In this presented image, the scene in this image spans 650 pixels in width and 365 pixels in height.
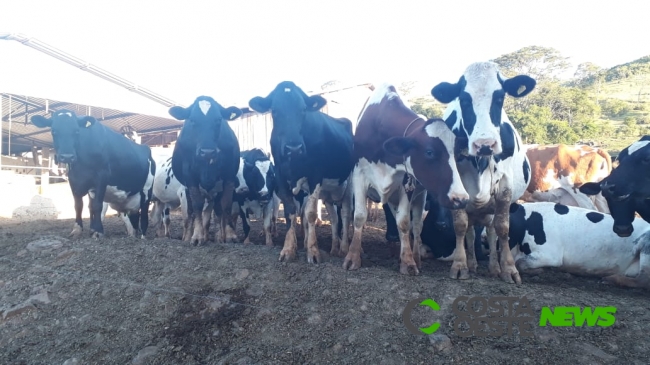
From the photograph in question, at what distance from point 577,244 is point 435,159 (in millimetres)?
2961

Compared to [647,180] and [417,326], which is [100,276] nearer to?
[417,326]

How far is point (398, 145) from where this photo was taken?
5293mm

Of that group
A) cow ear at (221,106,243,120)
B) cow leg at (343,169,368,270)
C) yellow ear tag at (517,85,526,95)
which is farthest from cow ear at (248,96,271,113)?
yellow ear tag at (517,85,526,95)

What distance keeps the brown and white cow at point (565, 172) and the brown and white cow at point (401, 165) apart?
7.52m

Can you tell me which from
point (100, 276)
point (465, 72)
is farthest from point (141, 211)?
point (465, 72)

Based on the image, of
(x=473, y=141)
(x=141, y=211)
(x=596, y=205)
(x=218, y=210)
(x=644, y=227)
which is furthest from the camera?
(x=596, y=205)

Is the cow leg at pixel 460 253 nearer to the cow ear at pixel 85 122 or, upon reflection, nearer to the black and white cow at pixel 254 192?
the black and white cow at pixel 254 192

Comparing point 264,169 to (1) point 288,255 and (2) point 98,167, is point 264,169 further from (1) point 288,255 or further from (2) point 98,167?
(1) point 288,255

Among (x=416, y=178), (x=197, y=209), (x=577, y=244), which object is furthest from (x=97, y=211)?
(x=577, y=244)

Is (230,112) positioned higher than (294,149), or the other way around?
(230,112)

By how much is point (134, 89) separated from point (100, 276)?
18.6m

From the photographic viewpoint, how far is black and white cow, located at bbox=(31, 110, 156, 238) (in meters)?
7.52

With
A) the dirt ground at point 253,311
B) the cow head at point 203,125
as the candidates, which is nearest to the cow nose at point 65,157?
the dirt ground at point 253,311

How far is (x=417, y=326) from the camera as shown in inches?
161
